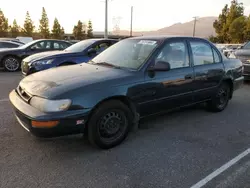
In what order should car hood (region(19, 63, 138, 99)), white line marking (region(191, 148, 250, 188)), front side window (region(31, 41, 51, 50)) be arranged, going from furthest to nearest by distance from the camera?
front side window (region(31, 41, 51, 50)), car hood (region(19, 63, 138, 99)), white line marking (region(191, 148, 250, 188))

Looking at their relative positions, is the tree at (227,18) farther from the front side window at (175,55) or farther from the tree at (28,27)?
the front side window at (175,55)

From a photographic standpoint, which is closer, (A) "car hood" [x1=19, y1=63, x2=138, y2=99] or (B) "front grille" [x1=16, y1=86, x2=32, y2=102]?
(A) "car hood" [x1=19, y1=63, x2=138, y2=99]

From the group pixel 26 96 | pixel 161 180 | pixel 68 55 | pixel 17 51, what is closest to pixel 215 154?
pixel 161 180

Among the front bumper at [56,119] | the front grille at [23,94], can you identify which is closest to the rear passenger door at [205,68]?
the front bumper at [56,119]

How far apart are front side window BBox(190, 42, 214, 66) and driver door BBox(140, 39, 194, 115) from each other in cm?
22

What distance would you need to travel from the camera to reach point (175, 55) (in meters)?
3.84

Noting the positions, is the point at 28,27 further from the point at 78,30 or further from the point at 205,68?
the point at 205,68

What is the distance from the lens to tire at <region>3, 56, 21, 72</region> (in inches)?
377

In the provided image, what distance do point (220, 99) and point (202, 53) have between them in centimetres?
117

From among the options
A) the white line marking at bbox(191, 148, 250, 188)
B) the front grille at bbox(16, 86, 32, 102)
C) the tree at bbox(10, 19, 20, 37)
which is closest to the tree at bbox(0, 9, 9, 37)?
the tree at bbox(10, 19, 20, 37)

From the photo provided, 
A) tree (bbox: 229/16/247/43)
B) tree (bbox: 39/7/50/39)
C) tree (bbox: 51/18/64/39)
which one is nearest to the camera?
tree (bbox: 229/16/247/43)

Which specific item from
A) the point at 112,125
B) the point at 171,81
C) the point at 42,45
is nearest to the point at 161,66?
the point at 171,81

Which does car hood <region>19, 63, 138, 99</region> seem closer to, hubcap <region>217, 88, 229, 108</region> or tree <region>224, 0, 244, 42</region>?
hubcap <region>217, 88, 229, 108</region>

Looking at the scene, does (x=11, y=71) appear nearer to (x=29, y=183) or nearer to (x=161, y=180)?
(x=29, y=183)
